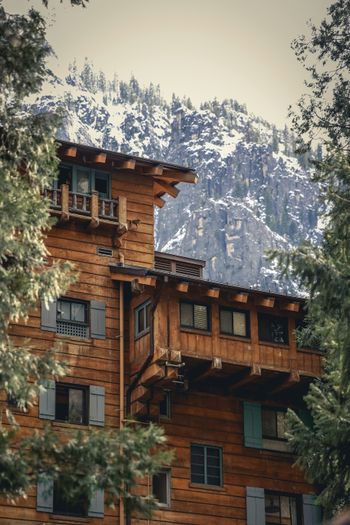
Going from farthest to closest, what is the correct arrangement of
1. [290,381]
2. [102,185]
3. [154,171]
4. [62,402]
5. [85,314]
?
1. [154,171]
2. [102,185]
3. [290,381]
4. [85,314]
5. [62,402]

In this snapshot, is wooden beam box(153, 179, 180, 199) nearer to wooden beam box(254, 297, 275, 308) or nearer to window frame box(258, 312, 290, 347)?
wooden beam box(254, 297, 275, 308)

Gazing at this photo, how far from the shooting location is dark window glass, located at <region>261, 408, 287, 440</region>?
4625 centimetres

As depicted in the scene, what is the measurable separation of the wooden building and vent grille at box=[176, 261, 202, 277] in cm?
369

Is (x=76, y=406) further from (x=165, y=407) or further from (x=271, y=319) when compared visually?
(x=271, y=319)

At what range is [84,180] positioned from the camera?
46.5 meters

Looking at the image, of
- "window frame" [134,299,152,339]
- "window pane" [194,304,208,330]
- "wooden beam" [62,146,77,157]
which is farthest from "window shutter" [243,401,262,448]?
"wooden beam" [62,146,77,157]

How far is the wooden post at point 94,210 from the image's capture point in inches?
1774

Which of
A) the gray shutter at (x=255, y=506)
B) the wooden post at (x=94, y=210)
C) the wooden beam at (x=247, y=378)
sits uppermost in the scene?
the wooden post at (x=94, y=210)

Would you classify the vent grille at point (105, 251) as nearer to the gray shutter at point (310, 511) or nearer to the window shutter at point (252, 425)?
the window shutter at point (252, 425)

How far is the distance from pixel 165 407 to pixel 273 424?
4.34m

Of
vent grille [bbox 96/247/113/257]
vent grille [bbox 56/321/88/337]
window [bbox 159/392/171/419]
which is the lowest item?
window [bbox 159/392/171/419]

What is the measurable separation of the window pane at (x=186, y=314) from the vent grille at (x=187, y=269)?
19.2 ft

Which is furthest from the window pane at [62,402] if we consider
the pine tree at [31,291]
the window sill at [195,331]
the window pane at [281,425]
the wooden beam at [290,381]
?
the pine tree at [31,291]

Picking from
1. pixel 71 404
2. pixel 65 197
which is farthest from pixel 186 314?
pixel 65 197
